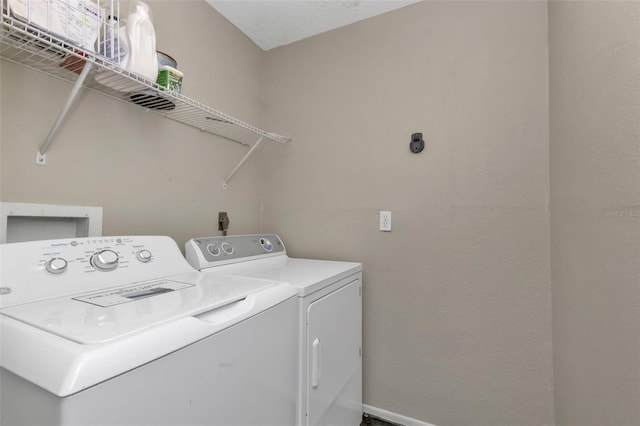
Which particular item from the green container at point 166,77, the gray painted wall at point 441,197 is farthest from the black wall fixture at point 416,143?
the green container at point 166,77

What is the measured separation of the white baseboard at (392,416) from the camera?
168 cm

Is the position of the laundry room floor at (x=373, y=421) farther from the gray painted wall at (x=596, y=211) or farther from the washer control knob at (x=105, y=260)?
the washer control knob at (x=105, y=260)

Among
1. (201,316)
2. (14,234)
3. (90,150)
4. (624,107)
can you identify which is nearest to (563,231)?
(624,107)

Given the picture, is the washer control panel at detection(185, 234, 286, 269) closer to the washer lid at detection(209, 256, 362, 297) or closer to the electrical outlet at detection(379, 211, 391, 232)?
the washer lid at detection(209, 256, 362, 297)

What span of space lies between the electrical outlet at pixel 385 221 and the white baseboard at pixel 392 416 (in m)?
1.07

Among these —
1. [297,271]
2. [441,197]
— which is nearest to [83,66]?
[297,271]

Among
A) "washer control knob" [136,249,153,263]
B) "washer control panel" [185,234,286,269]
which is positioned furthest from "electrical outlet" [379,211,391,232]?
"washer control knob" [136,249,153,263]

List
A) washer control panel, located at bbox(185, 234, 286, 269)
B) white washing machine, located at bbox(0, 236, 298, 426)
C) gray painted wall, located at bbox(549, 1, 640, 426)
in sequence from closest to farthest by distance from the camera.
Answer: white washing machine, located at bbox(0, 236, 298, 426), gray painted wall, located at bbox(549, 1, 640, 426), washer control panel, located at bbox(185, 234, 286, 269)

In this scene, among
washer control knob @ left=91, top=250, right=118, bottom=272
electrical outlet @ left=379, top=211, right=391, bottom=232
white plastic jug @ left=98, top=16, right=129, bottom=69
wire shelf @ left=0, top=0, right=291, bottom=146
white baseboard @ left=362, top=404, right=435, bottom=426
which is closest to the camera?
wire shelf @ left=0, top=0, right=291, bottom=146

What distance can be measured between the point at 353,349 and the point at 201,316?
3.53ft

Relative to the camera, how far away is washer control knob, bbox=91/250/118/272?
968mm

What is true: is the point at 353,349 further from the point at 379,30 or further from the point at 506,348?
the point at 379,30

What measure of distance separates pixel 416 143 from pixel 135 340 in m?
1.60

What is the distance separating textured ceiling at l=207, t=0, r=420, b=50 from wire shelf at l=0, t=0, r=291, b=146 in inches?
30.7
